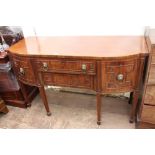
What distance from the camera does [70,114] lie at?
6.01ft

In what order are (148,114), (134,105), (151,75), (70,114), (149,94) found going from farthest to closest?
(70,114), (134,105), (148,114), (149,94), (151,75)

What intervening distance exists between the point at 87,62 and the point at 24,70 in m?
0.62

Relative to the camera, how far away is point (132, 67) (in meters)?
1.26

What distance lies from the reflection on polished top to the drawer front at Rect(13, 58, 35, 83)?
83 mm

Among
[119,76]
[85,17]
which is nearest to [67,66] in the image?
[119,76]

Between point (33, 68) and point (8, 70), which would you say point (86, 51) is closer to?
point (33, 68)

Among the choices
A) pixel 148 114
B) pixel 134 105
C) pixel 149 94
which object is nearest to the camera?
pixel 149 94

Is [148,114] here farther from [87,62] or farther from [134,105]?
[87,62]

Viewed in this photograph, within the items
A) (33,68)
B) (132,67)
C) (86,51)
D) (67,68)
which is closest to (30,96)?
(33,68)

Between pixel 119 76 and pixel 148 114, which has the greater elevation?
pixel 119 76

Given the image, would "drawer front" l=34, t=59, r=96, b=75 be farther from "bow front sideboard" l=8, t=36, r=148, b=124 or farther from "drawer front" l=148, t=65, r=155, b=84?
"drawer front" l=148, t=65, r=155, b=84

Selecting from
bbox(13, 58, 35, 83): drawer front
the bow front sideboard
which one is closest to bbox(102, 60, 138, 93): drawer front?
the bow front sideboard

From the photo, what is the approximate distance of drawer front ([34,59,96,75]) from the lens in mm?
1295

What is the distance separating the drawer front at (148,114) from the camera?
1.36m
